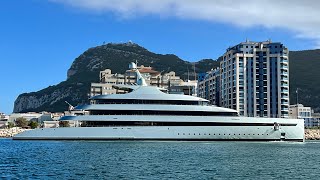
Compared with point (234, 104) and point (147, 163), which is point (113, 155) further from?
point (234, 104)

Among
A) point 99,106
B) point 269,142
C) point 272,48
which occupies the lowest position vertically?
point 269,142

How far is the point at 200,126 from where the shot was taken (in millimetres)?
59250

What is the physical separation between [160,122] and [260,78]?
38.9 m

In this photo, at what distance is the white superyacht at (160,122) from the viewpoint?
194 ft

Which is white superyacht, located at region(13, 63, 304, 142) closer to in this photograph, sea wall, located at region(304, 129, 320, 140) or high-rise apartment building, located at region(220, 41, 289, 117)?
high-rise apartment building, located at region(220, 41, 289, 117)

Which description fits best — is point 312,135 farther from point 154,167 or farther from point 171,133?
point 154,167

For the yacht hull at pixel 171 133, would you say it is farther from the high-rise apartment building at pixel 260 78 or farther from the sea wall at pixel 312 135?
the sea wall at pixel 312 135

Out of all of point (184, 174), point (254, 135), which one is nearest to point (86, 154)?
point (184, 174)

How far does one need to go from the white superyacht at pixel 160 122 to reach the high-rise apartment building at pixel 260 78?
31258mm

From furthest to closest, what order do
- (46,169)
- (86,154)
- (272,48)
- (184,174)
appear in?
(272,48) → (86,154) → (46,169) → (184,174)

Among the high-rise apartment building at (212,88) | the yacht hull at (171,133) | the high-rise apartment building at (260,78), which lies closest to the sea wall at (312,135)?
the high-rise apartment building at (260,78)

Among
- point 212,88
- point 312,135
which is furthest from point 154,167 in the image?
point 212,88

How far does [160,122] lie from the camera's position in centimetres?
5953

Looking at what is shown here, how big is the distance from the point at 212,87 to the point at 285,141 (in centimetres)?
4959
